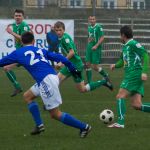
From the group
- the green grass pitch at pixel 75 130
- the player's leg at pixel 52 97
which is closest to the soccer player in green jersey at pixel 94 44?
the green grass pitch at pixel 75 130

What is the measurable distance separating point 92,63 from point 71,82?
1.76 meters

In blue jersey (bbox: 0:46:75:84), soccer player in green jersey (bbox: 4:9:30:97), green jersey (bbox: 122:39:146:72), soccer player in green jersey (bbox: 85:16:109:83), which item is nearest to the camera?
blue jersey (bbox: 0:46:75:84)

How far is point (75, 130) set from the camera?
11.8m

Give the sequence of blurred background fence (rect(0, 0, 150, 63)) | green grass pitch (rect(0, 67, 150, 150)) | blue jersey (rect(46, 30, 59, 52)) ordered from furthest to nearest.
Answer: blurred background fence (rect(0, 0, 150, 63))
blue jersey (rect(46, 30, 59, 52))
green grass pitch (rect(0, 67, 150, 150))

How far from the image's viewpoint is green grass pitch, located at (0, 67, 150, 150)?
1024 cm

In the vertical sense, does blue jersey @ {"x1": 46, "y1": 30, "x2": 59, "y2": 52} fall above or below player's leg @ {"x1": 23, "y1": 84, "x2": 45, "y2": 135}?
below

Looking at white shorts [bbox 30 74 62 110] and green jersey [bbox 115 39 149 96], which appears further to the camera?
green jersey [bbox 115 39 149 96]

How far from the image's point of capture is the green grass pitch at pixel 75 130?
10242 mm

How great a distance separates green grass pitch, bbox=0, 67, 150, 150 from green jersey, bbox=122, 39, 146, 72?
103cm

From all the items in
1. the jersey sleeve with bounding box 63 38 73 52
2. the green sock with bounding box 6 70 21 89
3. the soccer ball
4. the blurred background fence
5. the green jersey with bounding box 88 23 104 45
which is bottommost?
the blurred background fence

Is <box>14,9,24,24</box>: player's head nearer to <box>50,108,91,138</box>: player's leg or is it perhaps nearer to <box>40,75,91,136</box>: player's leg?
<box>40,75,91,136</box>: player's leg

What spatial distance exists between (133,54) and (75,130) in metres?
1.56

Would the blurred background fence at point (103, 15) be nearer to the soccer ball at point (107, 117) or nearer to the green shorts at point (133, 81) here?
the soccer ball at point (107, 117)

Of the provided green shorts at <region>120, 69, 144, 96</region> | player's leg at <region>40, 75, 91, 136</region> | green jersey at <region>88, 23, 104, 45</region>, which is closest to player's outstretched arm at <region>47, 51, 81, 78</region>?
player's leg at <region>40, 75, 91, 136</region>
